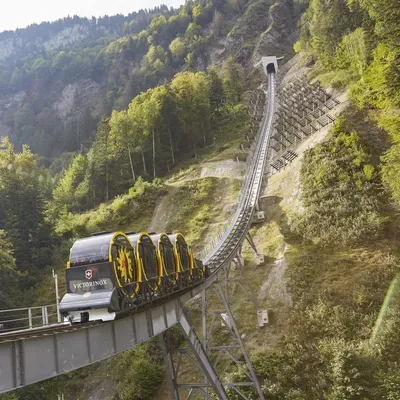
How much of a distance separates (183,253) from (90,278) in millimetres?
7723

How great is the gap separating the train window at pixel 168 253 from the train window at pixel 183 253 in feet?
3.10

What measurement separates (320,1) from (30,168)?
5676 cm

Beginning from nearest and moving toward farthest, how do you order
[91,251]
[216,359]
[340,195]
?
[91,251] → [216,359] → [340,195]

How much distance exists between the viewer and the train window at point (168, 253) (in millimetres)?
18078

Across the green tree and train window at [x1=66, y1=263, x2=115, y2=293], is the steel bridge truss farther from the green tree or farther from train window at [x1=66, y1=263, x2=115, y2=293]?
the green tree

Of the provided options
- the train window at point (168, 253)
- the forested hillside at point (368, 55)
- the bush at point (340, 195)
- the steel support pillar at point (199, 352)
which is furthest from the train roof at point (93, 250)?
the bush at point (340, 195)

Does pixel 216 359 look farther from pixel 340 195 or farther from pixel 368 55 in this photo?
pixel 368 55

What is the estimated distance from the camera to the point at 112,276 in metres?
13.1

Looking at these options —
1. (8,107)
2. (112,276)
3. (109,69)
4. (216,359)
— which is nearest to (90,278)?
(112,276)

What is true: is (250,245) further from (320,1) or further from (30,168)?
(320,1)

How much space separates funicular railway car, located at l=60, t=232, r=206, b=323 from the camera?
41.0 ft

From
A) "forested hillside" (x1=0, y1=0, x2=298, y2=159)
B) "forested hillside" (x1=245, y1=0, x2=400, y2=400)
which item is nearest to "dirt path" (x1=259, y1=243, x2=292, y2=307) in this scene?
"forested hillside" (x1=245, y1=0, x2=400, y2=400)

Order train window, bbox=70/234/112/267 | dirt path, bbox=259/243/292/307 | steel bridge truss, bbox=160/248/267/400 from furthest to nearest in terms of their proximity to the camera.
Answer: dirt path, bbox=259/243/292/307
steel bridge truss, bbox=160/248/267/400
train window, bbox=70/234/112/267

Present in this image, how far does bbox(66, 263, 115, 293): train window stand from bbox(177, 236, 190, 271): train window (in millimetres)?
7025
